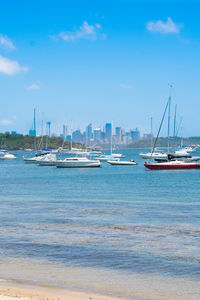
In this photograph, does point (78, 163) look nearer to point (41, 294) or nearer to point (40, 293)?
point (40, 293)

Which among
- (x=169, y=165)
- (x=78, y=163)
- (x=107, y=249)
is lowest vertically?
(x=78, y=163)

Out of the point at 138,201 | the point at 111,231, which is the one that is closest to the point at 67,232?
the point at 111,231

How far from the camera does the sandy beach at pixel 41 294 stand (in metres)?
10.6

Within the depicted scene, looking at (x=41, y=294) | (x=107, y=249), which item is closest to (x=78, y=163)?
(x=107, y=249)

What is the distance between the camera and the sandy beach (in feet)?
34.9

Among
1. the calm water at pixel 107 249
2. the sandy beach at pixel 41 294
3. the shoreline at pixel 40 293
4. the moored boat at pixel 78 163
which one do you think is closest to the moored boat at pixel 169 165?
the moored boat at pixel 78 163

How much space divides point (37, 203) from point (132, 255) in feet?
63.1

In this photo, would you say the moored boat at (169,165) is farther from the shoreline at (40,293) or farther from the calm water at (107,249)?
the shoreline at (40,293)

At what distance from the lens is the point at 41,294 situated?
11.1 metres

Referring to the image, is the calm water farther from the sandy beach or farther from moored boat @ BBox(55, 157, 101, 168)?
moored boat @ BBox(55, 157, 101, 168)

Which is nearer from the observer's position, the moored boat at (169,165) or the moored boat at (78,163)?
the moored boat at (169,165)

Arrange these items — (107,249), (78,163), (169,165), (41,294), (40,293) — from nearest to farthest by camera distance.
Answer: (41,294) < (40,293) < (107,249) < (169,165) < (78,163)

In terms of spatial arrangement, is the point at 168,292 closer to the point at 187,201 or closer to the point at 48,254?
the point at 48,254

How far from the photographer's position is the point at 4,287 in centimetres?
1152
